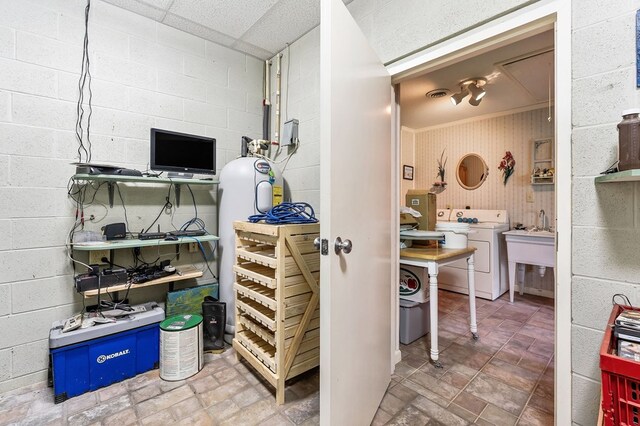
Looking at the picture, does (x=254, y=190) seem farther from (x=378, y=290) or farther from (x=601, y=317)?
(x=601, y=317)

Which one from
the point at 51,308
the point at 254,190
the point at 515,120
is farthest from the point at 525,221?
the point at 51,308

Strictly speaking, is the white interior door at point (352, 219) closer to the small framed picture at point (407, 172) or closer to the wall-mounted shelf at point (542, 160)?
the wall-mounted shelf at point (542, 160)

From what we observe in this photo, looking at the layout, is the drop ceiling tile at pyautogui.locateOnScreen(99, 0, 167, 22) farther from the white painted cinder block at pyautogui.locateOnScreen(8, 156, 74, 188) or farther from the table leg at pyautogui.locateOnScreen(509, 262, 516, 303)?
the table leg at pyautogui.locateOnScreen(509, 262, 516, 303)

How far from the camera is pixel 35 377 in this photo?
6.26ft

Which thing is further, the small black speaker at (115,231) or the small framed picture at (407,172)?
the small framed picture at (407,172)

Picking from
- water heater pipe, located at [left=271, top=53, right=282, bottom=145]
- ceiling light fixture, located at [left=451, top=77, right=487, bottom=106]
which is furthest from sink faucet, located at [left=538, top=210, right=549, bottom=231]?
water heater pipe, located at [left=271, top=53, right=282, bottom=145]

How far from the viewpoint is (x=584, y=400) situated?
124 cm

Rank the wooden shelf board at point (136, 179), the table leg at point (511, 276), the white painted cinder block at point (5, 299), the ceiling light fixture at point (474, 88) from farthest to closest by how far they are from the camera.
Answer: the table leg at point (511, 276)
the ceiling light fixture at point (474, 88)
the wooden shelf board at point (136, 179)
the white painted cinder block at point (5, 299)

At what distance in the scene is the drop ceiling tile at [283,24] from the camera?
2180 mm

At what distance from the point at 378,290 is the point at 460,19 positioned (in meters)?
1.51

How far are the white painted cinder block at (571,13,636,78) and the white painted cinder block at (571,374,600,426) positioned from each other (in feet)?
4.23

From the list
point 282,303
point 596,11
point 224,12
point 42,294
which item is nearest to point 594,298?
point 596,11

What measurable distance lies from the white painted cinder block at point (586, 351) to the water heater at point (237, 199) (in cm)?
199

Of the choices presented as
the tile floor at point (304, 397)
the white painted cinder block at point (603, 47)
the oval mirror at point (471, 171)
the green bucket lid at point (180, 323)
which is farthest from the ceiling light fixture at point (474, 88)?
the green bucket lid at point (180, 323)
